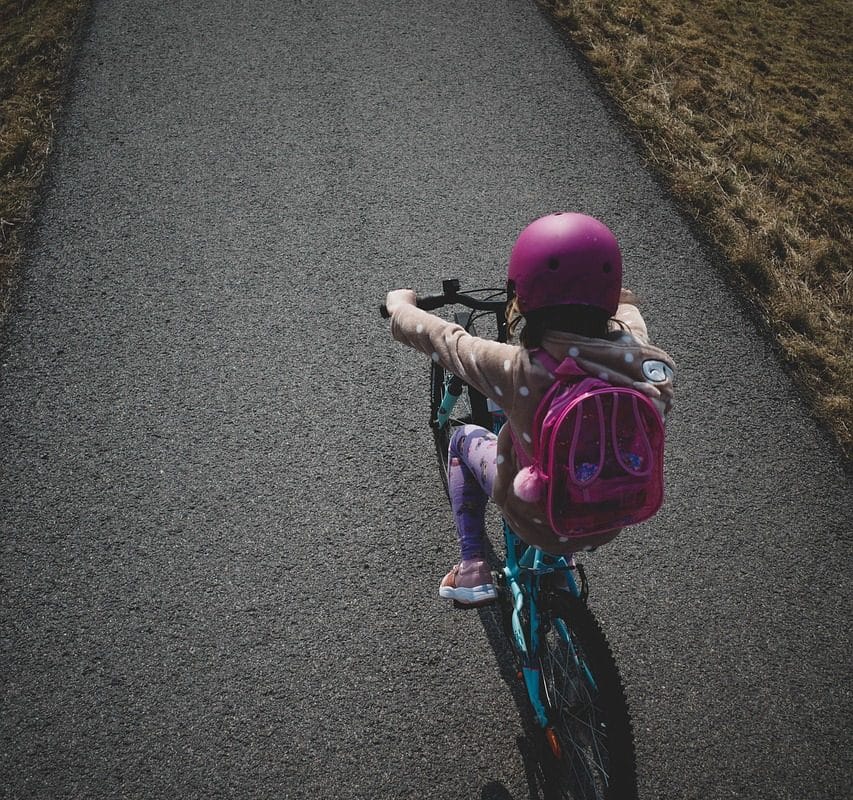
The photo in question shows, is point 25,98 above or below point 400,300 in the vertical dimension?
above

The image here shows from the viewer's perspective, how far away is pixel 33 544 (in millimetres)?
3309

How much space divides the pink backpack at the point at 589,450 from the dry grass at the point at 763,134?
101 inches

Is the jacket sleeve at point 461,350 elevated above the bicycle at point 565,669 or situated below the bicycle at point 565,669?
above

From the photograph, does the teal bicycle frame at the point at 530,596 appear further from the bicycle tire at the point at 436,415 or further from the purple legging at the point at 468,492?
the bicycle tire at the point at 436,415

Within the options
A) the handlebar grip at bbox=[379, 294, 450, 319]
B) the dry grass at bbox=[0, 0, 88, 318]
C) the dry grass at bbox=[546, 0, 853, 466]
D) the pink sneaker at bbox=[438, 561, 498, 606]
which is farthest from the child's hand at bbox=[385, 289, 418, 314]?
the dry grass at bbox=[0, 0, 88, 318]

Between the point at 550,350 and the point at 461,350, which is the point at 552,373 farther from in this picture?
the point at 461,350

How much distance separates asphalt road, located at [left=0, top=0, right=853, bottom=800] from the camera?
279cm

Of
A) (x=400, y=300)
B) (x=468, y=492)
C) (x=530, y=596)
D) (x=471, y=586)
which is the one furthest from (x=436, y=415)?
(x=530, y=596)

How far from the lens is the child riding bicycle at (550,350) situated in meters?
1.95

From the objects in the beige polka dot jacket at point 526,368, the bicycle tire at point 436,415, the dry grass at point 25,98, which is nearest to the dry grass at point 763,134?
the bicycle tire at point 436,415

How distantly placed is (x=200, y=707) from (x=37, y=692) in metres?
0.71

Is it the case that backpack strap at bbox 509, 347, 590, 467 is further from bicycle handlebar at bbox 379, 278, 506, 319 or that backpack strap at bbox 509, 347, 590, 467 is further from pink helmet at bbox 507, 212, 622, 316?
bicycle handlebar at bbox 379, 278, 506, 319

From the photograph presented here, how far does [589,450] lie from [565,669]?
0.96 m

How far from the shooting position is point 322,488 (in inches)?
140
